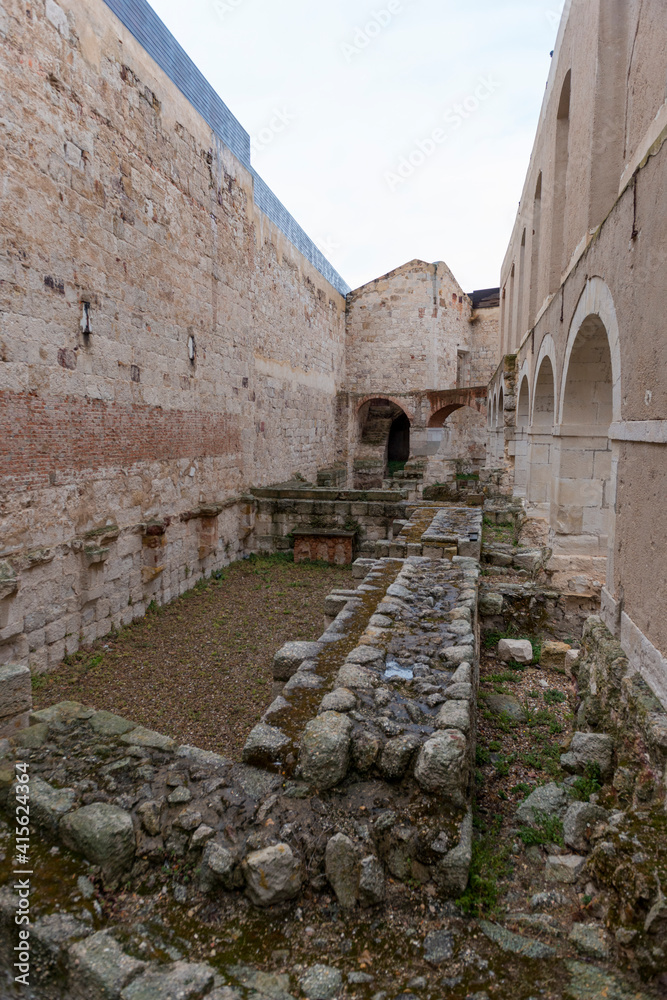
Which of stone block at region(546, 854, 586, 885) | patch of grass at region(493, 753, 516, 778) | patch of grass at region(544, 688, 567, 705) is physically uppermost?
stone block at region(546, 854, 586, 885)

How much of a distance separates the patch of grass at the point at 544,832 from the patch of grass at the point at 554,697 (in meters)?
1.68

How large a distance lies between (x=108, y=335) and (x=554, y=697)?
19.3 feet

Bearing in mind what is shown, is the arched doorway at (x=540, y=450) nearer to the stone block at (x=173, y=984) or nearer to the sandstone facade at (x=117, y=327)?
the sandstone facade at (x=117, y=327)

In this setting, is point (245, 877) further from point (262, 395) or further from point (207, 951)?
point (262, 395)

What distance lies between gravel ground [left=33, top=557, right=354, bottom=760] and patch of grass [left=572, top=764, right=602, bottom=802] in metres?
2.42

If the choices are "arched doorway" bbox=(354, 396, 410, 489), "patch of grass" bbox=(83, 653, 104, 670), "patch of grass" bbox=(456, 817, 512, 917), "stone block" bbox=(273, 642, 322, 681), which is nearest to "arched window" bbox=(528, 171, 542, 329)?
"stone block" bbox=(273, 642, 322, 681)

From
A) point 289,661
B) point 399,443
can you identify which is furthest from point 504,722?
point 399,443

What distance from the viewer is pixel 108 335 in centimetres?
645

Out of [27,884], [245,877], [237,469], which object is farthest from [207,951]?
[237,469]

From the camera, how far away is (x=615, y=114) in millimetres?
4988

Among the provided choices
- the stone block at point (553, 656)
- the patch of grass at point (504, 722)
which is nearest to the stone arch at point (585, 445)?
the stone block at point (553, 656)

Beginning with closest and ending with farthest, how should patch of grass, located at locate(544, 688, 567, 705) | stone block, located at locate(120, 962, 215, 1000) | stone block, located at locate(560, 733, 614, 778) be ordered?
stone block, located at locate(120, 962, 215, 1000), stone block, located at locate(560, 733, 614, 778), patch of grass, located at locate(544, 688, 567, 705)

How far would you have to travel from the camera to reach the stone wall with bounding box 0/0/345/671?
5.14m

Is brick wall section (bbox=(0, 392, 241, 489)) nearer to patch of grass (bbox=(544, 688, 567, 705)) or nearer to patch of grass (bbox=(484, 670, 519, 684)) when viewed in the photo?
patch of grass (bbox=(484, 670, 519, 684))
